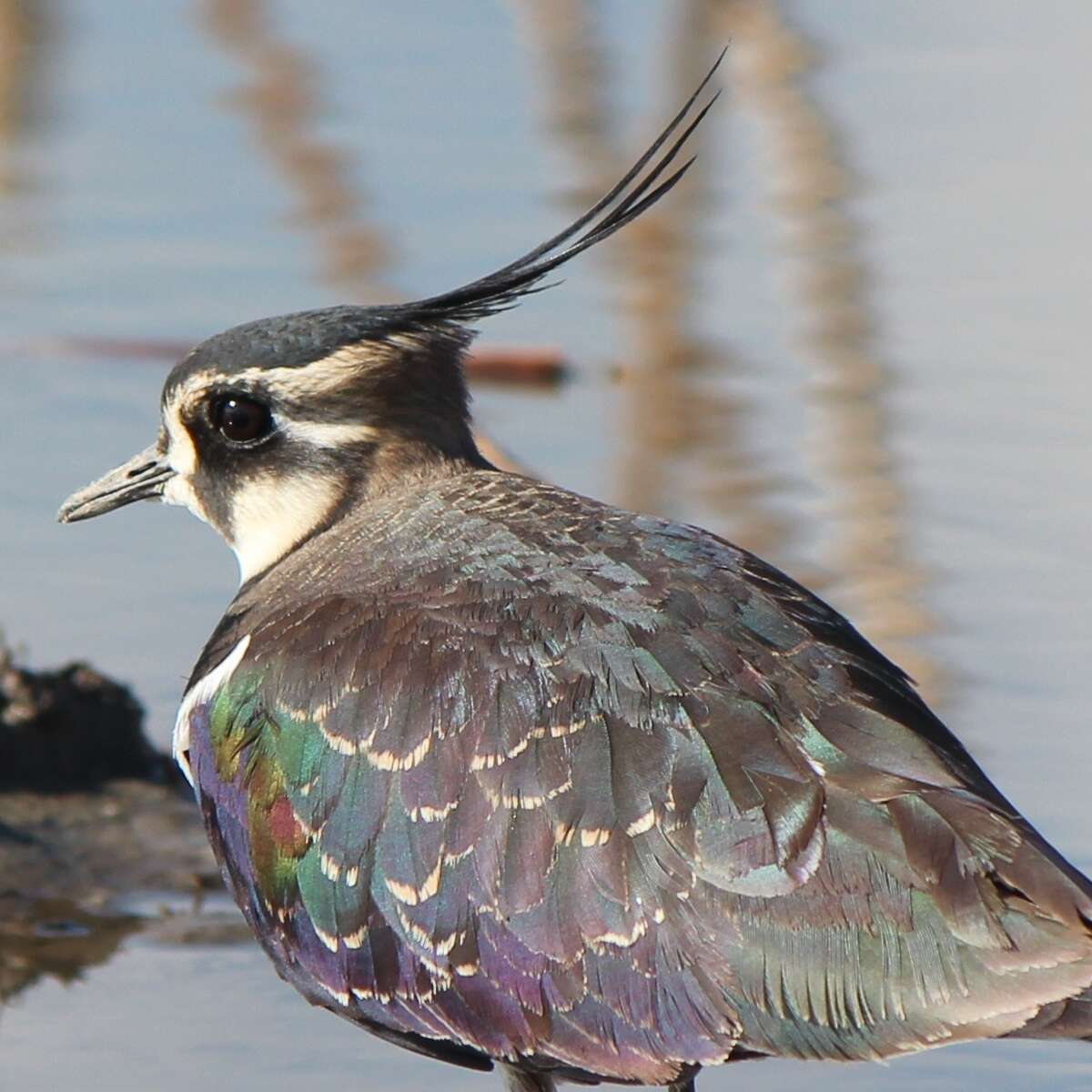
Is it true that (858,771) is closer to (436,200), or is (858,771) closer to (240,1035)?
(240,1035)

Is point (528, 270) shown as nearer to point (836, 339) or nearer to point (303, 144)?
point (836, 339)

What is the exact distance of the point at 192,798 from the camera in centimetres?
834

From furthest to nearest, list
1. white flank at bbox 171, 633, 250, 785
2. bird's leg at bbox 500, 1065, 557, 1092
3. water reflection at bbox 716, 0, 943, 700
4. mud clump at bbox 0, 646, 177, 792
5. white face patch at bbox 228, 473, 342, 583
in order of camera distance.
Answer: water reflection at bbox 716, 0, 943, 700
mud clump at bbox 0, 646, 177, 792
white face patch at bbox 228, 473, 342, 583
white flank at bbox 171, 633, 250, 785
bird's leg at bbox 500, 1065, 557, 1092

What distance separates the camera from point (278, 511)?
7352 millimetres

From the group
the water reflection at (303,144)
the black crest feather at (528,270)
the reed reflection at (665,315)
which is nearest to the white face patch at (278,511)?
the black crest feather at (528,270)

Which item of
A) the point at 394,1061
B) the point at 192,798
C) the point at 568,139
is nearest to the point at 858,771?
the point at 394,1061

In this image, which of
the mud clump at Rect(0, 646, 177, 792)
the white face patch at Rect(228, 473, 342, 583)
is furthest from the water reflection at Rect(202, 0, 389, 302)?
the white face patch at Rect(228, 473, 342, 583)

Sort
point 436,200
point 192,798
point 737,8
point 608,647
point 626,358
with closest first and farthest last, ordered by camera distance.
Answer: point 608,647
point 192,798
point 626,358
point 436,200
point 737,8

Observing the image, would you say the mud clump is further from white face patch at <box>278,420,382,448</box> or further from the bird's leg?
the bird's leg

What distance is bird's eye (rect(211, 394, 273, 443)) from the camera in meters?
7.25

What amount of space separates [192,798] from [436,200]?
453 cm

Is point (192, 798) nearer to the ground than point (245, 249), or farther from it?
nearer to the ground

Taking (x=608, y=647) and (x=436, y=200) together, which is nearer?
(x=608, y=647)

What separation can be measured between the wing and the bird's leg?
0.57 ft
